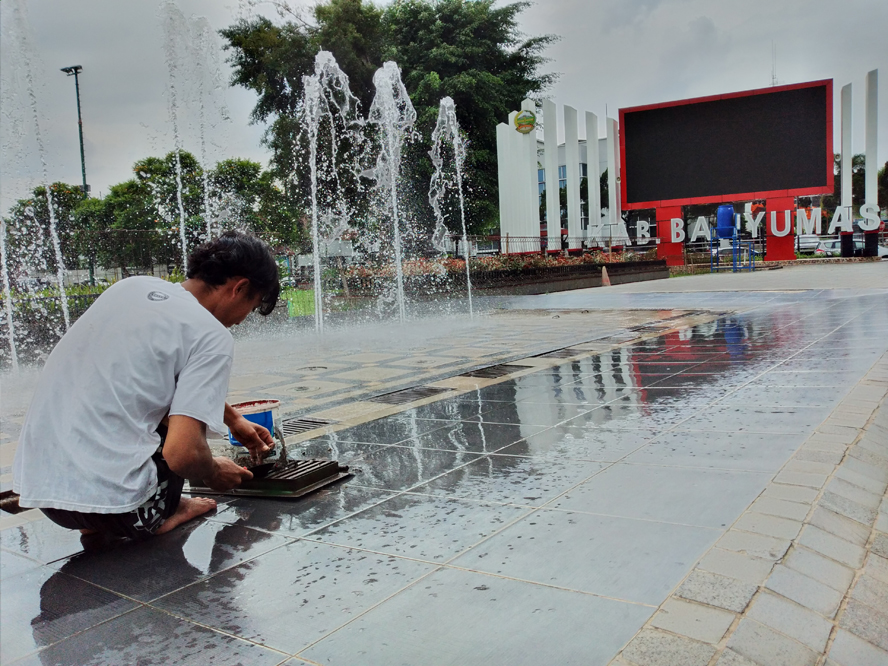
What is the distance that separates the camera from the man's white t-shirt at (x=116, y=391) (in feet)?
7.76

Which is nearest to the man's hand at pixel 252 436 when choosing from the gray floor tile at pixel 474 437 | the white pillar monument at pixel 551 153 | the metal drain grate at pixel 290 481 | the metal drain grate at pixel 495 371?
the metal drain grate at pixel 290 481

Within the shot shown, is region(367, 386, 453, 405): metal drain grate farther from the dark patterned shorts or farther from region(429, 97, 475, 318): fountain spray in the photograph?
region(429, 97, 475, 318): fountain spray

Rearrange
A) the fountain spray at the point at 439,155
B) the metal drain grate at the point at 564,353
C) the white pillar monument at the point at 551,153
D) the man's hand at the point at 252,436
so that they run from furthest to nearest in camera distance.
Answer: the fountain spray at the point at 439,155 → the white pillar monument at the point at 551,153 → the metal drain grate at the point at 564,353 → the man's hand at the point at 252,436

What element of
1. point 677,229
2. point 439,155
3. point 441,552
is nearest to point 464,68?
point 439,155

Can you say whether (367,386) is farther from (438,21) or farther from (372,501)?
(438,21)

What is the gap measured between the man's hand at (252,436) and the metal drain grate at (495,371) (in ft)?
10.8

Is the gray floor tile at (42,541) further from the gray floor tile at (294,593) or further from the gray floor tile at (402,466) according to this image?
the gray floor tile at (402,466)

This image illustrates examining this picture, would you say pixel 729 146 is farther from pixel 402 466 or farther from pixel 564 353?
pixel 402 466

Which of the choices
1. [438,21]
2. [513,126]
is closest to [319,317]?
[513,126]

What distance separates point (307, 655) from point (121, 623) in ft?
2.11

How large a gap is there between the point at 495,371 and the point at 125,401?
446cm

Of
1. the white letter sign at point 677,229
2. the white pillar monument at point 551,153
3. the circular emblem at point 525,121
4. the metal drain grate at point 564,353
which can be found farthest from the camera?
the white letter sign at point 677,229

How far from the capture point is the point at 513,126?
995 inches

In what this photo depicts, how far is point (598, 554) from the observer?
2.43 meters
